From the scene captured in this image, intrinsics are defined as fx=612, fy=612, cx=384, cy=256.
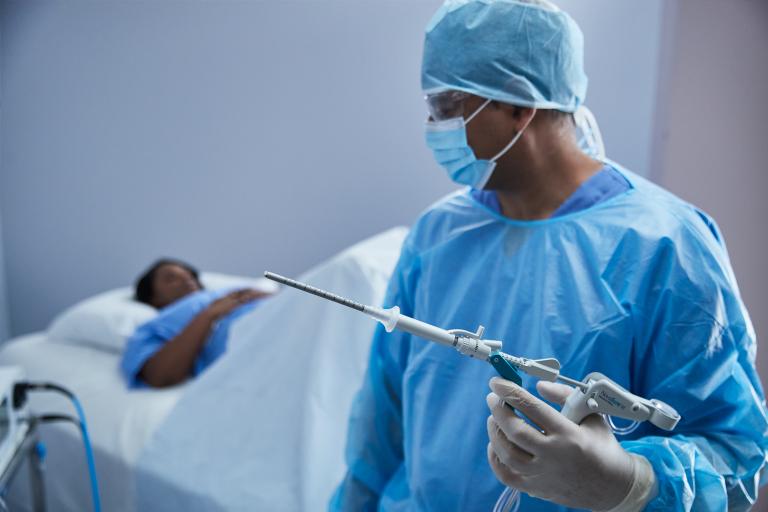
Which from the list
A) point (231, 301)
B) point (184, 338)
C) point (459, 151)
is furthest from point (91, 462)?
point (459, 151)

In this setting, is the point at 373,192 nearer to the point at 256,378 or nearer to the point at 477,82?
the point at 256,378

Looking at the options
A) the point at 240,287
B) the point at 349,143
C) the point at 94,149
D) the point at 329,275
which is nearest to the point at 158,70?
the point at 94,149

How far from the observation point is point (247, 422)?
1.59 m

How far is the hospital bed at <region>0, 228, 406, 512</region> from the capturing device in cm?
145

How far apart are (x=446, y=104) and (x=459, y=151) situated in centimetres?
8

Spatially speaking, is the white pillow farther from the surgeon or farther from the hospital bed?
the surgeon

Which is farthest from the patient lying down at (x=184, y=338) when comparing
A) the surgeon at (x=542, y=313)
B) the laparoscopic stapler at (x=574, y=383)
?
the laparoscopic stapler at (x=574, y=383)

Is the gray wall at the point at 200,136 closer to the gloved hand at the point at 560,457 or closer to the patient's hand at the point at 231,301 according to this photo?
the patient's hand at the point at 231,301

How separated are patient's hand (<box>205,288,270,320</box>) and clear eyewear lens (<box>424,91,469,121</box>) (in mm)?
1339

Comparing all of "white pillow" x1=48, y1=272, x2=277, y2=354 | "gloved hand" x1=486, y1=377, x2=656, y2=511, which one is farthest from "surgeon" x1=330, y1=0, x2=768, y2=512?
"white pillow" x1=48, y1=272, x2=277, y2=354

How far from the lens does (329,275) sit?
1.68 m

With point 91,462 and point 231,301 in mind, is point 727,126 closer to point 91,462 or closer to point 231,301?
point 231,301

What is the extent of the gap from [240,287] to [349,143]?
744 millimetres

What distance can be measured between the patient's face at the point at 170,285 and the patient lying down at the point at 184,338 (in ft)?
0.77
